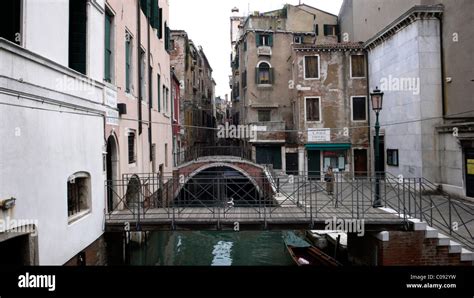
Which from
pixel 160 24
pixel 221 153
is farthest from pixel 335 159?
pixel 160 24

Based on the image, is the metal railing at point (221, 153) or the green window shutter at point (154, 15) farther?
the metal railing at point (221, 153)

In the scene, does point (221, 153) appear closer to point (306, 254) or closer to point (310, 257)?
point (306, 254)

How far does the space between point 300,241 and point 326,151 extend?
11.2 metres

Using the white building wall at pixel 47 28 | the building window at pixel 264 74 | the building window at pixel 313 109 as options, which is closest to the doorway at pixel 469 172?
the building window at pixel 313 109

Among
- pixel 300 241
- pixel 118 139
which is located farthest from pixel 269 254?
pixel 118 139

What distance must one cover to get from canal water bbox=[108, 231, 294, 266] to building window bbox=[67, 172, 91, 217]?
4666 mm

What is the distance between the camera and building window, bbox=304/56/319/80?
75.7 feet

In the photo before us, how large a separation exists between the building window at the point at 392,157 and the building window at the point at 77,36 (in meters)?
17.1

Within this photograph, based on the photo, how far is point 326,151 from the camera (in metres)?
23.5

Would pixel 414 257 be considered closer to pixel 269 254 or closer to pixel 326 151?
pixel 269 254

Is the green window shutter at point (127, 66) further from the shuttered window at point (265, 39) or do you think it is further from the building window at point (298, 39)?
the building window at point (298, 39)

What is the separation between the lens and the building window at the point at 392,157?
1953 centimetres

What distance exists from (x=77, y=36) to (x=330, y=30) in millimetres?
26369

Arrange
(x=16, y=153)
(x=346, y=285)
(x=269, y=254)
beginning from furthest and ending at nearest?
1. (x=269, y=254)
2. (x=16, y=153)
3. (x=346, y=285)
